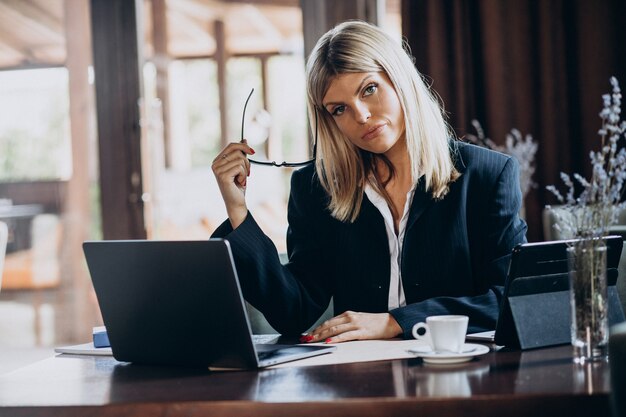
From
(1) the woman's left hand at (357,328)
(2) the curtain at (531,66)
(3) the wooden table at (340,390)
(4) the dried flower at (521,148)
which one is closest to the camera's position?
(3) the wooden table at (340,390)

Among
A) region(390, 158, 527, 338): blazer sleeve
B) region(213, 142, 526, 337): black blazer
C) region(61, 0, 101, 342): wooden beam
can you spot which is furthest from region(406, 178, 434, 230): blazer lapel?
region(61, 0, 101, 342): wooden beam

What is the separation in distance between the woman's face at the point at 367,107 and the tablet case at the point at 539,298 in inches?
25.2

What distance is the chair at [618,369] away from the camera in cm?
85

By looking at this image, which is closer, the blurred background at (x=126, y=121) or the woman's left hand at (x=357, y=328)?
the woman's left hand at (x=357, y=328)

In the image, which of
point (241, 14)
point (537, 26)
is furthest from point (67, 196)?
point (537, 26)

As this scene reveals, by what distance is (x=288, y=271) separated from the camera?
191cm

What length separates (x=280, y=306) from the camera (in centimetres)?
182

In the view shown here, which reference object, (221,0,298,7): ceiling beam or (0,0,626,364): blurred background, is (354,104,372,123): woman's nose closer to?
Answer: (0,0,626,364): blurred background

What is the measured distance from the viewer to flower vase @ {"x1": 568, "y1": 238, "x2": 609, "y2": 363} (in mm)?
1258

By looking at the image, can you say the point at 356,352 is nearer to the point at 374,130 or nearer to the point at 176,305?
the point at 176,305

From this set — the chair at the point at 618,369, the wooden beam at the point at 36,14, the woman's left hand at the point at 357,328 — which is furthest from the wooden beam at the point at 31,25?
the chair at the point at 618,369

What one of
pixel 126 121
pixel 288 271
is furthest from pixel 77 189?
pixel 288 271

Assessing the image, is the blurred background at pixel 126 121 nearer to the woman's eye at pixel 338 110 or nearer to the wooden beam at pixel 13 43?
the wooden beam at pixel 13 43

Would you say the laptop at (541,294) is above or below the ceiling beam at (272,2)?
below
